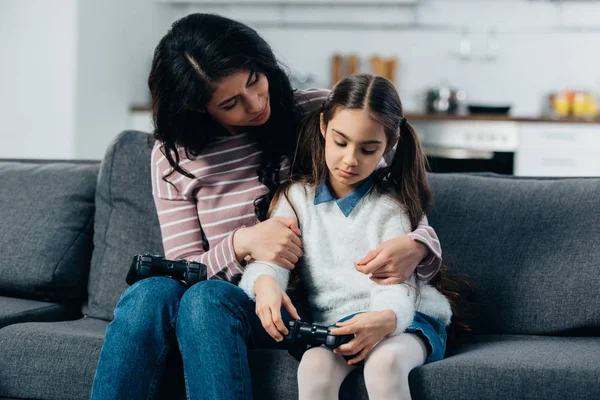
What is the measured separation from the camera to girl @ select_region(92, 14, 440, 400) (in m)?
1.41

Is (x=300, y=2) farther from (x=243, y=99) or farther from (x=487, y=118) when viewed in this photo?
(x=243, y=99)

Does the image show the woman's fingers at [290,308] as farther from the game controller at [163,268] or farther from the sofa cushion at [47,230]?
the sofa cushion at [47,230]

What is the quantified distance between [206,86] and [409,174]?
446 millimetres

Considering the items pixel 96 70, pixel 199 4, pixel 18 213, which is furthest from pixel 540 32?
pixel 18 213

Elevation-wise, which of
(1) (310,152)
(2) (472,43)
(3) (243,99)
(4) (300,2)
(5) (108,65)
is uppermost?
(4) (300,2)

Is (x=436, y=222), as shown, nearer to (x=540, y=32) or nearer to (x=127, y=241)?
(x=127, y=241)

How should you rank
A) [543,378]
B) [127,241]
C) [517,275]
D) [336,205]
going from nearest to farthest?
1. [543,378]
2. [336,205]
3. [517,275]
4. [127,241]

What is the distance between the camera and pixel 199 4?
5020 millimetres

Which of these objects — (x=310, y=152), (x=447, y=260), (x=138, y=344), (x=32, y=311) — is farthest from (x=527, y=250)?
(x=32, y=311)

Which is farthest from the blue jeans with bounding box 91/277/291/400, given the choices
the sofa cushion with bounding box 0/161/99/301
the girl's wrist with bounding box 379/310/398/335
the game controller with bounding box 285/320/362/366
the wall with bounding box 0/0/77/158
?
the wall with bounding box 0/0/77/158

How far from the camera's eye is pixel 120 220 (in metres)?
2.04

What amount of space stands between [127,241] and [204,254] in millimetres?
426

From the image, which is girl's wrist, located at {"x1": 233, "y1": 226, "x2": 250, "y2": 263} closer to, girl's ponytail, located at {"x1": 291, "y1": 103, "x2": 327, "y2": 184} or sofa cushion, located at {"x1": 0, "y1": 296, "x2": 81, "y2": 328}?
girl's ponytail, located at {"x1": 291, "y1": 103, "x2": 327, "y2": 184}

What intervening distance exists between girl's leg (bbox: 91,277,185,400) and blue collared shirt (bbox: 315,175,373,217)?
35cm
